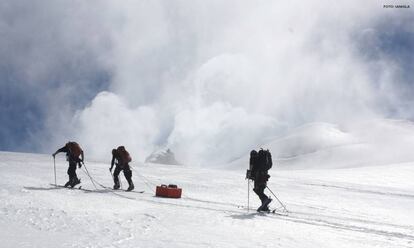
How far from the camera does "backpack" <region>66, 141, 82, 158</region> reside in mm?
19312

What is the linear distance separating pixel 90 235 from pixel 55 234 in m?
0.72

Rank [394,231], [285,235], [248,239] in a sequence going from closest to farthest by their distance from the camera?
[248,239]
[285,235]
[394,231]

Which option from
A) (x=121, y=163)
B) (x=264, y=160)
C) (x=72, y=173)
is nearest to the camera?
(x=264, y=160)

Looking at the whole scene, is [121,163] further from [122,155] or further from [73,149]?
[73,149]

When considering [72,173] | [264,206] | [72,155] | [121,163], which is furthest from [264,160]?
[72,155]

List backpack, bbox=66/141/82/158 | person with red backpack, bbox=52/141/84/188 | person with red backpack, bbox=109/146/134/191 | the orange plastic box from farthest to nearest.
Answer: person with red backpack, bbox=109/146/134/191, backpack, bbox=66/141/82/158, person with red backpack, bbox=52/141/84/188, the orange plastic box

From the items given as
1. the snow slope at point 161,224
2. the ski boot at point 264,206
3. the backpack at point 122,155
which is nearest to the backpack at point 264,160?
the ski boot at point 264,206

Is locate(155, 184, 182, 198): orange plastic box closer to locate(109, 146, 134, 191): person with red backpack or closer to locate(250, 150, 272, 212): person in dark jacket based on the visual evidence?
locate(109, 146, 134, 191): person with red backpack

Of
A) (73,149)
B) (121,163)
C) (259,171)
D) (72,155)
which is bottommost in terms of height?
(259,171)

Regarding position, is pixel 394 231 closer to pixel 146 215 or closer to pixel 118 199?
pixel 146 215

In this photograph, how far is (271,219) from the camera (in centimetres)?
1388

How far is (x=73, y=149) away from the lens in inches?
764

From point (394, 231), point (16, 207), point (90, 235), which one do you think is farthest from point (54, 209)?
point (394, 231)

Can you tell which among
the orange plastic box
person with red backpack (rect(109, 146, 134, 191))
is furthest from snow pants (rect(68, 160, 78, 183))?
the orange plastic box
